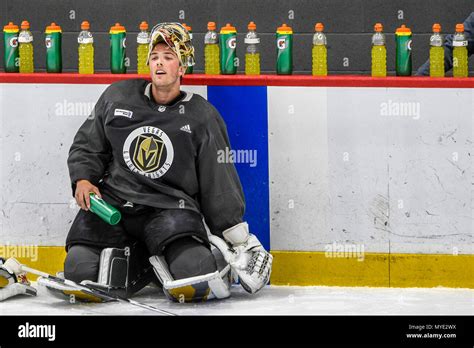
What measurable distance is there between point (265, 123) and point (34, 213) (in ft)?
3.64

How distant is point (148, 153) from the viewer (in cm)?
525

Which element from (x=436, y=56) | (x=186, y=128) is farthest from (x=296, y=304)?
(x=436, y=56)

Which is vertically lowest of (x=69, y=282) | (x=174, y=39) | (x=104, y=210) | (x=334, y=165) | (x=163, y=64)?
(x=69, y=282)

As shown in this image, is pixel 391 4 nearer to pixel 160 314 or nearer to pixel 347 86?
pixel 347 86

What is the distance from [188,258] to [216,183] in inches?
13.9

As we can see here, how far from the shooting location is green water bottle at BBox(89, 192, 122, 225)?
16.9ft

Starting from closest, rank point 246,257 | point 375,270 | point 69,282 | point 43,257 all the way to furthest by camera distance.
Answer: point 69,282 → point 246,257 → point 375,270 → point 43,257

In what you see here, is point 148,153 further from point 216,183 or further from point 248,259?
point 248,259

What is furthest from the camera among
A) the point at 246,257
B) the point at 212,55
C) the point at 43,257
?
the point at 212,55

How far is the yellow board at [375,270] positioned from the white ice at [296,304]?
0.04 metres

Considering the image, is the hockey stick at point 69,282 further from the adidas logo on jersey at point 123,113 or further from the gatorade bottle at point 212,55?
the gatorade bottle at point 212,55

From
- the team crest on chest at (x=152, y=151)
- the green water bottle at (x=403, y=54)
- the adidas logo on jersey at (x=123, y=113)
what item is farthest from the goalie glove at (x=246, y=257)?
the green water bottle at (x=403, y=54)

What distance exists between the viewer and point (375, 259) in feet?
18.1

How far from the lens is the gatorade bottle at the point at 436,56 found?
18.5 ft
